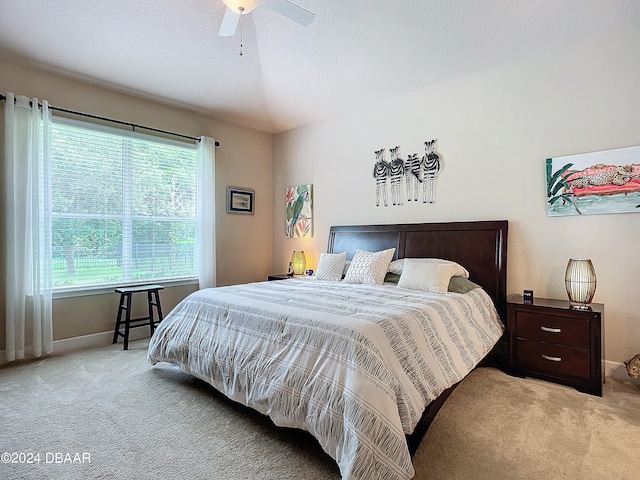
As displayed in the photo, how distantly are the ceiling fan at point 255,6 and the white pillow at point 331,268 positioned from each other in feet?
7.58

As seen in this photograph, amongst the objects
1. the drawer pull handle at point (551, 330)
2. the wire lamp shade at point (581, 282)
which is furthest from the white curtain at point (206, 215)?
the wire lamp shade at point (581, 282)

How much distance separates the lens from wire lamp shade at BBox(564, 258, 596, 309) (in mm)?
2703

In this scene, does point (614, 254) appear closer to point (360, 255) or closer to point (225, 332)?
point (360, 255)

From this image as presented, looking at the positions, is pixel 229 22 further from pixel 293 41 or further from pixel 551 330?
pixel 551 330

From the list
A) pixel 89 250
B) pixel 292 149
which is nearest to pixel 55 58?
pixel 89 250

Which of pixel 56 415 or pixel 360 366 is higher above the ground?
pixel 360 366

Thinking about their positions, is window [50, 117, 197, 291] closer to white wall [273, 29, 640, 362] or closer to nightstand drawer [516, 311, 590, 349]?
white wall [273, 29, 640, 362]

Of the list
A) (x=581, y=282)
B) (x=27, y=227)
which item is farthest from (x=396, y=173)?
(x=27, y=227)

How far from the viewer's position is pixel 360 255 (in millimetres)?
3766

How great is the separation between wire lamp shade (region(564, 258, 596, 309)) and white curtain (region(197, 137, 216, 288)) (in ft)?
12.7

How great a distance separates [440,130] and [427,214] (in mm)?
911

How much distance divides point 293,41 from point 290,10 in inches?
35.0

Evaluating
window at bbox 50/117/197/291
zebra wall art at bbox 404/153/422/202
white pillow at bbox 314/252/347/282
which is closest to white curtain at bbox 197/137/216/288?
window at bbox 50/117/197/291

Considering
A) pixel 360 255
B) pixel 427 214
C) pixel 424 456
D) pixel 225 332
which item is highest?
pixel 427 214
